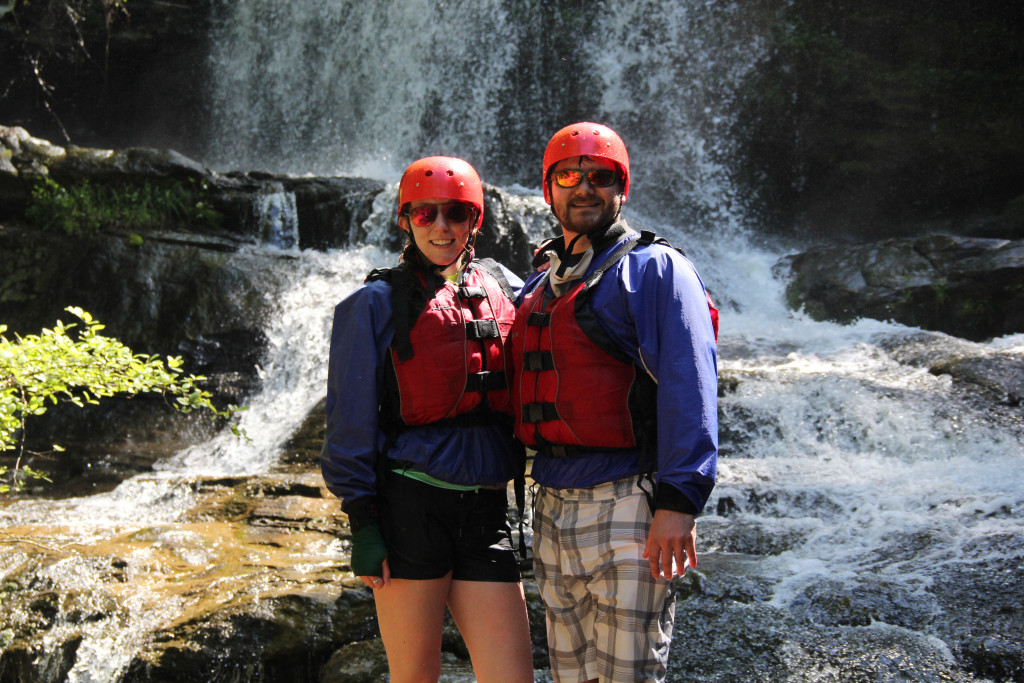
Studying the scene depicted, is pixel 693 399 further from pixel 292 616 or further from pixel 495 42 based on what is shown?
pixel 495 42

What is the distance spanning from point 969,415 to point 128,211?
899 centimetres

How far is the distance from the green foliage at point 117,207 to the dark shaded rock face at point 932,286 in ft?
27.0

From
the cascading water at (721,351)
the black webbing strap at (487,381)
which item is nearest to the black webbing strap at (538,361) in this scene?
the black webbing strap at (487,381)

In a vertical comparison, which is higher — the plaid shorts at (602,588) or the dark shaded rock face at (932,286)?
the dark shaded rock face at (932,286)

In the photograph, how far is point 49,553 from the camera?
4.02 meters

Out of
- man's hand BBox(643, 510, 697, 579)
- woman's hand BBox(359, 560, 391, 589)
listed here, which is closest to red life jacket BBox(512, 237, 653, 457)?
man's hand BBox(643, 510, 697, 579)

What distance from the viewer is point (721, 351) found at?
9.27m

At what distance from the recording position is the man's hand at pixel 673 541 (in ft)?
5.95

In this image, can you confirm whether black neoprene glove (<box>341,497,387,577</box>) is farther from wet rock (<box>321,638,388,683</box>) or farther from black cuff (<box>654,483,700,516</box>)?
wet rock (<box>321,638,388,683</box>)

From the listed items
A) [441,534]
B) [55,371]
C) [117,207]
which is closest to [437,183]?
[441,534]

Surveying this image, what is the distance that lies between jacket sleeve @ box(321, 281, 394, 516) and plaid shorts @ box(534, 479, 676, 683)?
481mm

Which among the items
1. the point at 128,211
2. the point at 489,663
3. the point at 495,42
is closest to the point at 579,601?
the point at 489,663

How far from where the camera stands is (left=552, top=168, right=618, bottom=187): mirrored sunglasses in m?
2.20

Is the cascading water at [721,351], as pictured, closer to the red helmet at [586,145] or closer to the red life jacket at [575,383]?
the red life jacket at [575,383]
